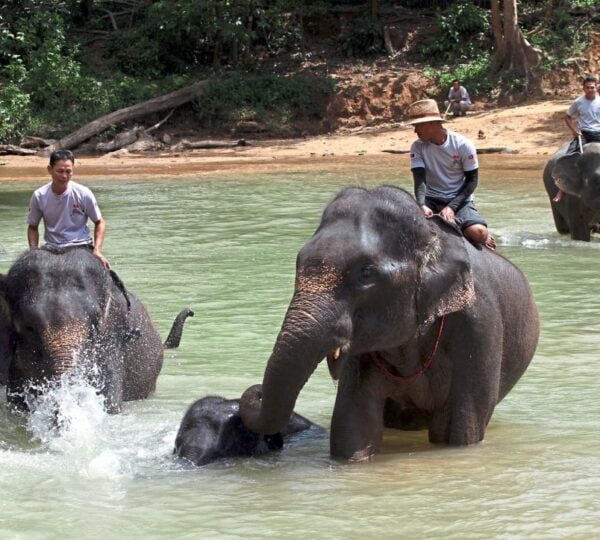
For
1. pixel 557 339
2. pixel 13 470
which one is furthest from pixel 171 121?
pixel 13 470

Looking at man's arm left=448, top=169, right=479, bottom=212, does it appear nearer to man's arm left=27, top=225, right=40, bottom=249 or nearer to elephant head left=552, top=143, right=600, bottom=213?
man's arm left=27, top=225, right=40, bottom=249

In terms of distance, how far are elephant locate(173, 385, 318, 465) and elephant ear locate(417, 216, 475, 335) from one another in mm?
936

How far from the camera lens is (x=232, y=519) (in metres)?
5.14

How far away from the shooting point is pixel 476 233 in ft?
20.5

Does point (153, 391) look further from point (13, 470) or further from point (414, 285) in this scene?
point (414, 285)

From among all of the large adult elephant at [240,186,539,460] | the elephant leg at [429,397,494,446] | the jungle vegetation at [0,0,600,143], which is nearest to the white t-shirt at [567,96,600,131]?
the large adult elephant at [240,186,539,460]

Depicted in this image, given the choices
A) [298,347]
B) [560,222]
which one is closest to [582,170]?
[560,222]

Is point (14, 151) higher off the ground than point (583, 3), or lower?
lower

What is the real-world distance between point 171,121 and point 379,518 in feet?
78.4

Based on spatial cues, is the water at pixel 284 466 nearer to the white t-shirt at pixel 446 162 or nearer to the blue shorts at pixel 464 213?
the blue shorts at pixel 464 213

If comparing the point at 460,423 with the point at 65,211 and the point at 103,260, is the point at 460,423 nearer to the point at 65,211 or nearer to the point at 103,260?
the point at 103,260

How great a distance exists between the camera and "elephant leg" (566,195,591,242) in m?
13.5

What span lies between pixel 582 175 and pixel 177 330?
6.33 m

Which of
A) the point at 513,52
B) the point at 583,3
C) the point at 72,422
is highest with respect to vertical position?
the point at 583,3
